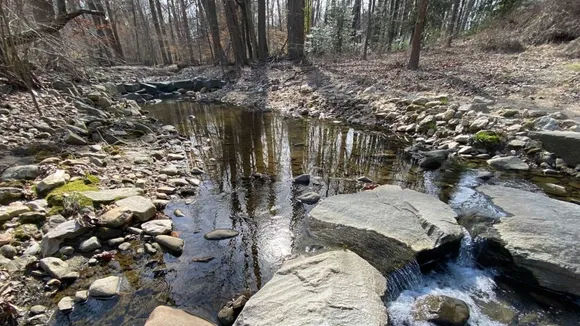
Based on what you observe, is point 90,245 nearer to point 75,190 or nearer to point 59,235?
point 59,235

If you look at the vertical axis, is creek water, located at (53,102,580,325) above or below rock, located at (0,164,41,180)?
below

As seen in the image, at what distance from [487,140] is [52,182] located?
718 cm

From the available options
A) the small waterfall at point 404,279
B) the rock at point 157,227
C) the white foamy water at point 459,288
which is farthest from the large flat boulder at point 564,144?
the rock at point 157,227

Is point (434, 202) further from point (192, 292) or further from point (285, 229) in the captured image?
point (192, 292)

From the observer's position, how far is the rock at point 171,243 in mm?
3318

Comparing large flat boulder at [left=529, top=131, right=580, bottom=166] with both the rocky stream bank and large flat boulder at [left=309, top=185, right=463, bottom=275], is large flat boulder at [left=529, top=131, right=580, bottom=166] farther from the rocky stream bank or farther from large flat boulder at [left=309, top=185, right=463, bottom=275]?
large flat boulder at [left=309, top=185, right=463, bottom=275]

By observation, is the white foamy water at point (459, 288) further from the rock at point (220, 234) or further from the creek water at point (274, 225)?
the rock at point (220, 234)

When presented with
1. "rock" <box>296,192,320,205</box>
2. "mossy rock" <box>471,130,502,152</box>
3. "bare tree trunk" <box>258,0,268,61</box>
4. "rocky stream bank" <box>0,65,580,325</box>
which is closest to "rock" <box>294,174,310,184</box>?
"rocky stream bank" <box>0,65,580,325</box>

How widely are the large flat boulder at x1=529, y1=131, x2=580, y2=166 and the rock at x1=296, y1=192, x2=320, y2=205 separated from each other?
423 centimetres

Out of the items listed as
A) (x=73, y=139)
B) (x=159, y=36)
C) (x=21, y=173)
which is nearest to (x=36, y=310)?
(x=21, y=173)

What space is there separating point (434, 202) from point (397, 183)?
1.19m

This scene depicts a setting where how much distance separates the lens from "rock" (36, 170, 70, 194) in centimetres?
378

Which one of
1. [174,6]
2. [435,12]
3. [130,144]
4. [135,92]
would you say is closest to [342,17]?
[435,12]

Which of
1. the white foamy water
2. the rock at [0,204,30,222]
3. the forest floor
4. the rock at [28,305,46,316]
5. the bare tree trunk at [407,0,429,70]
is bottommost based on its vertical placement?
the white foamy water
